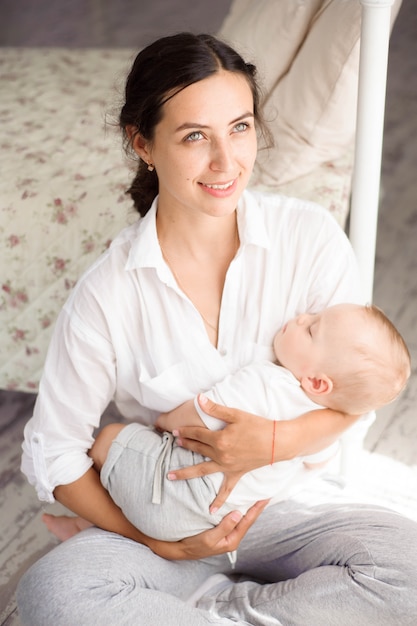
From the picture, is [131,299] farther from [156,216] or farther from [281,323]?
[281,323]

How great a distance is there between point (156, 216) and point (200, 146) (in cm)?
22

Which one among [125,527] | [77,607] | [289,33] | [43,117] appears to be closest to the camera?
[77,607]

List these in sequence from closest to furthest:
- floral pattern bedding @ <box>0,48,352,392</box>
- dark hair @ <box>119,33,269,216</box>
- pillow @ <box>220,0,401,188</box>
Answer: dark hair @ <box>119,33,269,216</box> → pillow @ <box>220,0,401,188</box> → floral pattern bedding @ <box>0,48,352,392</box>

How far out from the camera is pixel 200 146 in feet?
4.65

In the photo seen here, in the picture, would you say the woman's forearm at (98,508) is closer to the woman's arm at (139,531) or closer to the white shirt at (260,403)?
the woman's arm at (139,531)

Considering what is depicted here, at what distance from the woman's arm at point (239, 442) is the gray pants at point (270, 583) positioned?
6.3 inches

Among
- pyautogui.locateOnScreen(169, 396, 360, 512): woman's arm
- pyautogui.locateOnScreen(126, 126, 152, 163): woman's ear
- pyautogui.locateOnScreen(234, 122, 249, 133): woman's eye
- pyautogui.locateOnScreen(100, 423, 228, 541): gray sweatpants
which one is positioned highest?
pyautogui.locateOnScreen(234, 122, 249, 133): woman's eye

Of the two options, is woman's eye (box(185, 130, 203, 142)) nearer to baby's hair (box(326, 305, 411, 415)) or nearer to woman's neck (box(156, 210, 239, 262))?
woman's neck (box(156, 210, 239, 262))

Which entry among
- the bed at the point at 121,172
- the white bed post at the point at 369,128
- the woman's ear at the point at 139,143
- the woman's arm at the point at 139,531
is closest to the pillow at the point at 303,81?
the bed at the point at 121,172

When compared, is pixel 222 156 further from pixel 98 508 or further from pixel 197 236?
pixel 98 508

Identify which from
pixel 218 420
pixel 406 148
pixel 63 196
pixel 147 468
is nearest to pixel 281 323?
pixel 218 420

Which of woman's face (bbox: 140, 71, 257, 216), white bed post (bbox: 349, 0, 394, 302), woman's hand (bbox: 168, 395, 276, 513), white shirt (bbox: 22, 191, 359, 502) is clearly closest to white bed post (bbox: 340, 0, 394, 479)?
white bed post (bbox: 349, 0, 394, 302)

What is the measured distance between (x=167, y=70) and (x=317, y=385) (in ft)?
1.91

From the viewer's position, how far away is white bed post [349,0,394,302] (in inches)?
58.8
